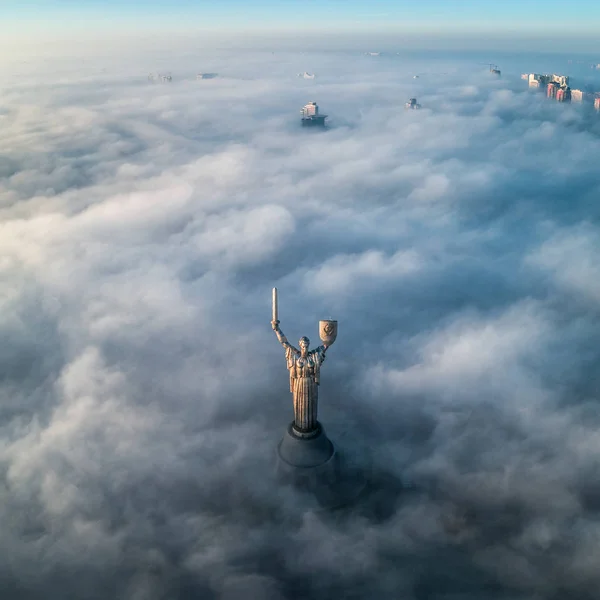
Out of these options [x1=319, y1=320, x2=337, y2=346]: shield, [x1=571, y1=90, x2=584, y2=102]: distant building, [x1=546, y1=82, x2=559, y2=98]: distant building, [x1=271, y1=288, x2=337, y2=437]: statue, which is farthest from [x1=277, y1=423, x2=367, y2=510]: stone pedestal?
[x1=546, y1=82, x2=559, y2=98]: distant building

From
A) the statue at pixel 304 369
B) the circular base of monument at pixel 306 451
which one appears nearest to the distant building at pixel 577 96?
the statue at pixel 304 369

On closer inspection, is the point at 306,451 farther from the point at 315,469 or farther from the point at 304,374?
the point at 304,374

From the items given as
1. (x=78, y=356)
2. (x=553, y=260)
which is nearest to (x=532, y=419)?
(x=78, y=356)

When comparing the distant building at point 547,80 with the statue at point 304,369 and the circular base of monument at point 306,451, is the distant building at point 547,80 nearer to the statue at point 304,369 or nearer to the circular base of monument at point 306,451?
the statue at point 304,369

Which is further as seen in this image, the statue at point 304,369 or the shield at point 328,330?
the statue at point 304,369

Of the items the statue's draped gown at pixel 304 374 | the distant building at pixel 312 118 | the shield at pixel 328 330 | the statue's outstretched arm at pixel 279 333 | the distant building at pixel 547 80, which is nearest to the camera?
the shield at pixel 328 330

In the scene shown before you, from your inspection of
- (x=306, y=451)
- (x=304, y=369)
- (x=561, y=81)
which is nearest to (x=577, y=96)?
(x=561, y=81)

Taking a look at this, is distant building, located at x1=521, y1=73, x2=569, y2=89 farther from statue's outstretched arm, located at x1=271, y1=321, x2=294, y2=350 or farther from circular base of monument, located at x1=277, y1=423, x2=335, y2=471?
statue's outstretched arm, located at x1=271, y1=321, x2=294, y2=350
